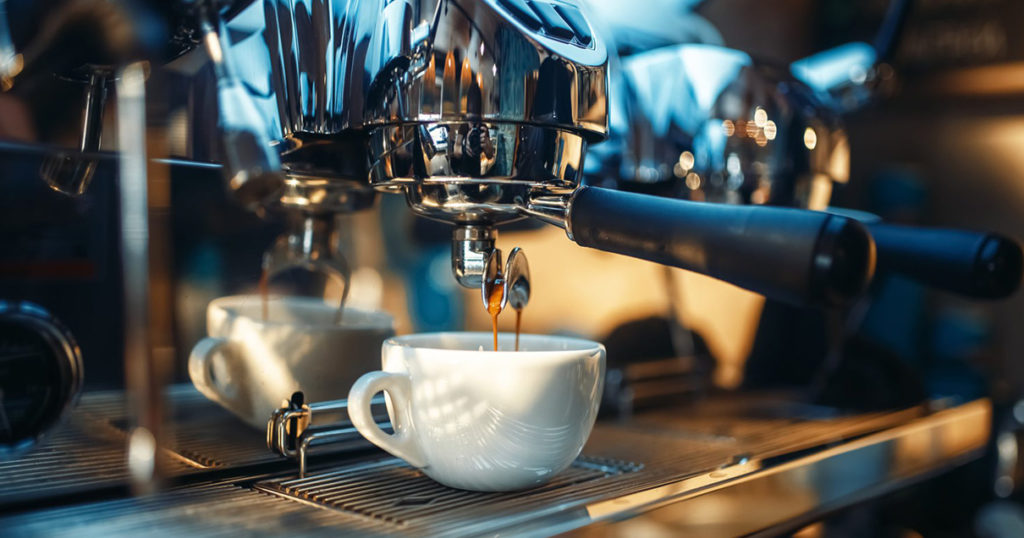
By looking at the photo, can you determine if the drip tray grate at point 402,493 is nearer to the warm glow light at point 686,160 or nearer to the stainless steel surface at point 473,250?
the stainless steel surface at point 473,250

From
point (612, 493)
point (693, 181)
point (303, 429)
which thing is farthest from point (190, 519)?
point (693, 181)

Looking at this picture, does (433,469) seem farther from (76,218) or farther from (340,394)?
(76,218)

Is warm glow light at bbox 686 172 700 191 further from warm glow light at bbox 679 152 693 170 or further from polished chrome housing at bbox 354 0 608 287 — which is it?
polished chrome housing at bbox 354 0 608 287

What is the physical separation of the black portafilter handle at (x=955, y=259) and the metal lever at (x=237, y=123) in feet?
1.20

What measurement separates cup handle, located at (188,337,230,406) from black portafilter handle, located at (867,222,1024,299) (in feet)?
1.30

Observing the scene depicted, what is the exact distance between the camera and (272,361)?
0.46 m

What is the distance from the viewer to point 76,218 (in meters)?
0.47

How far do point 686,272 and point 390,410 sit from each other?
539 millimetres

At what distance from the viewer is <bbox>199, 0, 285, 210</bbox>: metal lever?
1.45ft

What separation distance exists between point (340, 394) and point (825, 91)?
0.57 meters

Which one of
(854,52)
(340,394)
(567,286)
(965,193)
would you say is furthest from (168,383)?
(965,193)

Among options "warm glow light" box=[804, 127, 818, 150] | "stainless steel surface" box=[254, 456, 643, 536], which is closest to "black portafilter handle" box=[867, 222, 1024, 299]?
"warm glow light" box=[804, 127, 818, 150]

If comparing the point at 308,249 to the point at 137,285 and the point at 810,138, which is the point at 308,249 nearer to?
the point at 137,285

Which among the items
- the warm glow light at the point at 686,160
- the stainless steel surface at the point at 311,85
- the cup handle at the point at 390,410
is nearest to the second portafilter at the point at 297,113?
the stainless steel surface at the point at 311,85
